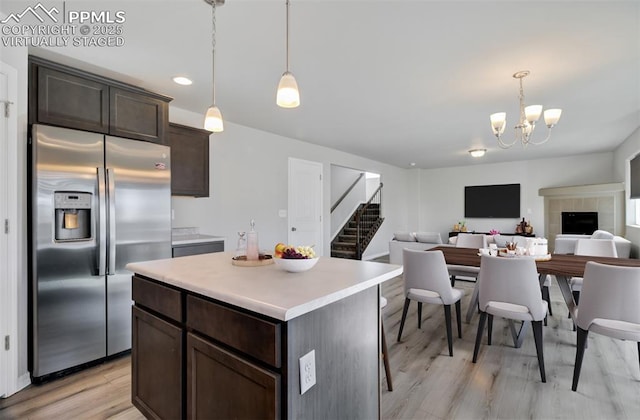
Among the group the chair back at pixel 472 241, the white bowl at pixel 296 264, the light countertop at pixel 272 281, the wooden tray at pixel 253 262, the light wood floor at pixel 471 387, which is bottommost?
the light wood floor at pixel 471 387

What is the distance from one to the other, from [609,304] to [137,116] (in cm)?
405

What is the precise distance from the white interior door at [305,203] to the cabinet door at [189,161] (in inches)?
73.1

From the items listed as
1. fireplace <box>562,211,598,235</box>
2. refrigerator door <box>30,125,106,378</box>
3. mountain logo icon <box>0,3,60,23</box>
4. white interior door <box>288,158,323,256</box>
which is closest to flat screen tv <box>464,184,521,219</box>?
fireplace <box>562,211,598,235</box>

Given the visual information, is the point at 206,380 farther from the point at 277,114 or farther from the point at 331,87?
the point at 277,114

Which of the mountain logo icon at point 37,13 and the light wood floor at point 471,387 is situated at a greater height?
the mountain logo icon at point 37,13

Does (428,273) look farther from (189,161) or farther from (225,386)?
(189,161)

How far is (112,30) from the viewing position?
2121 mm

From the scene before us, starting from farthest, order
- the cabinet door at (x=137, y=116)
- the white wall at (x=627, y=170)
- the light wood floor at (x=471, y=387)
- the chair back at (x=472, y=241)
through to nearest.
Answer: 1. the white wall at (x=627, y=170)
2. the chair back at (x=472, y=241)
3. the cabinet door at (x=137, y=116)
4. the light wood floor at (x=471, y=387)

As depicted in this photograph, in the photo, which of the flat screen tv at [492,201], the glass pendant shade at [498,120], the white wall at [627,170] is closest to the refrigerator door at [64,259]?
the glass pendant shade at [498,120]

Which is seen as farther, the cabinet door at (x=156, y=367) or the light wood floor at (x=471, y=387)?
the light wood floor at (x=471, y=387)

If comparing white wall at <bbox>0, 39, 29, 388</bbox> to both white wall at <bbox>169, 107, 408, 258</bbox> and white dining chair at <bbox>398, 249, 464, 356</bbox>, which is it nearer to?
white wall at <bbox>169, 107, 408, 258</bbox>

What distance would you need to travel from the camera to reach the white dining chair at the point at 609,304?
6.59ft

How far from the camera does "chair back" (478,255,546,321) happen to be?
237cm

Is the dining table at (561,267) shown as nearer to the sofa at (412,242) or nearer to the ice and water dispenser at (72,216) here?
the sofa at (412,242)
